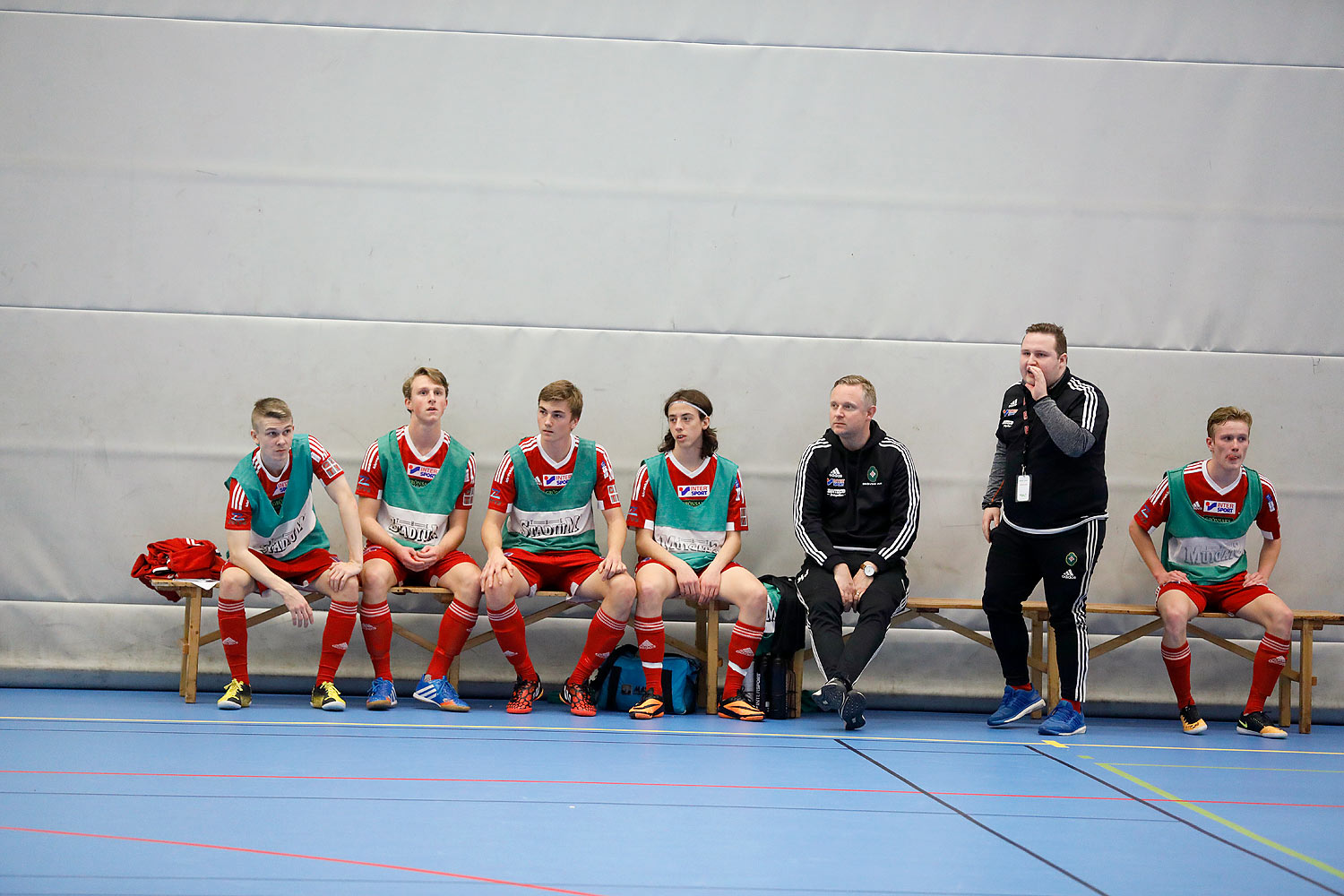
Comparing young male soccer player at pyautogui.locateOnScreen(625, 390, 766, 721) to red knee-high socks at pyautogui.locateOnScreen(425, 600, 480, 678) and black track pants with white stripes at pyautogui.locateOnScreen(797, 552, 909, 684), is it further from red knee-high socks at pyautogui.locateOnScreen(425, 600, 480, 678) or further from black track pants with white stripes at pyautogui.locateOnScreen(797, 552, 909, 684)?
red knee-high socks at pyautogui.locateOnScreen(425, 600, 480, 678)

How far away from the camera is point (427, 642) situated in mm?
5523

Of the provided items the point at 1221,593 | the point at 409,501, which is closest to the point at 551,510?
the point at 409,501

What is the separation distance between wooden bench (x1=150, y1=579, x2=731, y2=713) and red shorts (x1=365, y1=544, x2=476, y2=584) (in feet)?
0.25

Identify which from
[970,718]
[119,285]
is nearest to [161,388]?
[119,285]

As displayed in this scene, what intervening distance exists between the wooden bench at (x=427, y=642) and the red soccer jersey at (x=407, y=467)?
52 centimetres

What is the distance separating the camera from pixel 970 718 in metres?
5.48

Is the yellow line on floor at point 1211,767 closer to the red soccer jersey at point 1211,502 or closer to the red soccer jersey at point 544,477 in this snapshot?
the red soccer jersey at point 1211,502

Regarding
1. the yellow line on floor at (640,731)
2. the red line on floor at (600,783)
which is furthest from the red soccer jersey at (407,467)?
the red line on floor at (600,783)

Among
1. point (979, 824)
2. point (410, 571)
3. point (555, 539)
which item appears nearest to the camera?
A: point (979, 824)

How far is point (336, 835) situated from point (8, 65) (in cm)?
483

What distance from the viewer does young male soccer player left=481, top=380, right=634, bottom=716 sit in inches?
197

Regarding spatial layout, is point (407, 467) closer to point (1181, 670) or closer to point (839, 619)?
point (839, 619)

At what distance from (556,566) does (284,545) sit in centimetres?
126

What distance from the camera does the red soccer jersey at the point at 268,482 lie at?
4965mm
